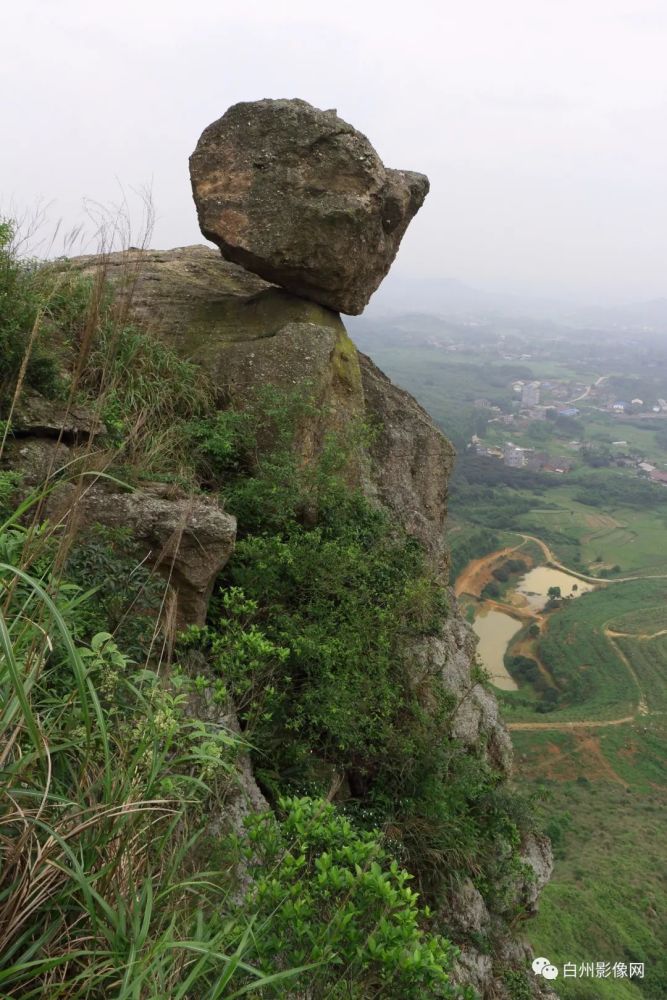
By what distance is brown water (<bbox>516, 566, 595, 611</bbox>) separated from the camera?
5675cm

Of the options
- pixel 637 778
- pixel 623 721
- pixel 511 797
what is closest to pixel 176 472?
pixel 511 797

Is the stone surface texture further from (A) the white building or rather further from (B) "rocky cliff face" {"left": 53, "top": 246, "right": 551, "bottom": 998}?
(A) the white building

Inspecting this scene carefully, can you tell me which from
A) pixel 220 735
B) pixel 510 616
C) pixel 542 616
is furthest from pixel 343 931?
pixel 542 616

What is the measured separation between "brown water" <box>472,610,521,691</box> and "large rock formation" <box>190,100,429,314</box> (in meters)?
40.9

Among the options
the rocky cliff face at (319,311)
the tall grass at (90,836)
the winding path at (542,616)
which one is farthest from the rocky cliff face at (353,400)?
the winding path at (542,616)

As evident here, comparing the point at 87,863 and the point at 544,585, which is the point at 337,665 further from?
the point at 544,585

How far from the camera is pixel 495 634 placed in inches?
1976

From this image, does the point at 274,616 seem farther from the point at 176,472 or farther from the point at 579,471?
the point at 579,471

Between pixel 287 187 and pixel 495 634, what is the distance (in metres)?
47.5

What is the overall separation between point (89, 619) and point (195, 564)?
48.2 inches

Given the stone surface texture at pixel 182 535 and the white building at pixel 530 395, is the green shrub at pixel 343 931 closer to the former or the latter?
the stone surface texture at pixel 182 535

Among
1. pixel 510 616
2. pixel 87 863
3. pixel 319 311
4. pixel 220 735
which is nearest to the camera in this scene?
pixel 87 863

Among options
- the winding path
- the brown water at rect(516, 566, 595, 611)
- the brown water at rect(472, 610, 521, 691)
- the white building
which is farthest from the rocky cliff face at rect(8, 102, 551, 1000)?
the white building

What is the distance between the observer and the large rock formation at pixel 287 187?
7344 millimetres
